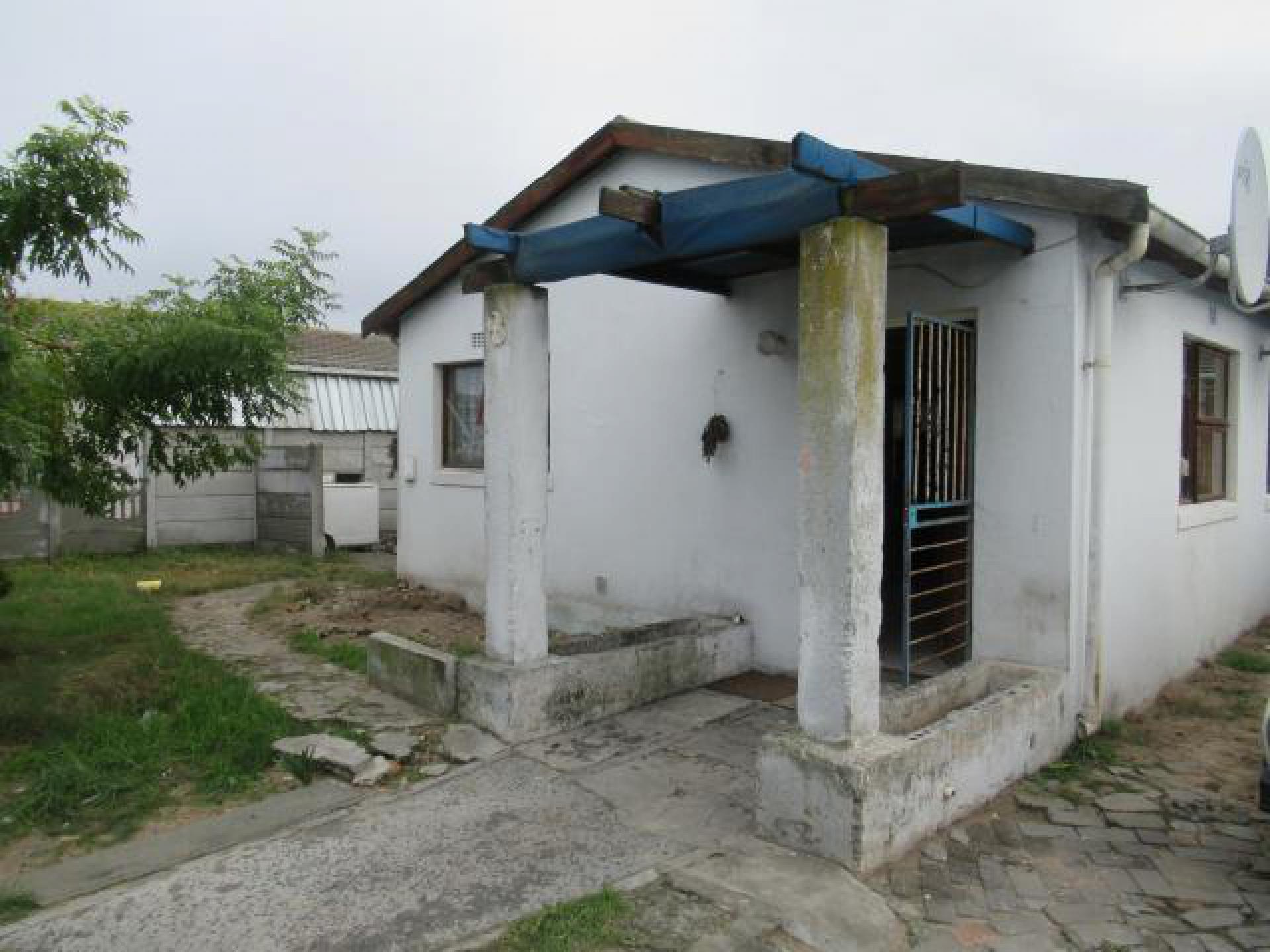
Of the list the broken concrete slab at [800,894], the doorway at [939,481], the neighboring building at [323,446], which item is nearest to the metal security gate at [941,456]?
the doorway at [939,481]

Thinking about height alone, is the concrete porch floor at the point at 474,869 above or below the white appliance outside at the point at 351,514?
below

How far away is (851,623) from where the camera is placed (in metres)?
3.86

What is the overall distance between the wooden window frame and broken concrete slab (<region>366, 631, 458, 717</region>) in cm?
551

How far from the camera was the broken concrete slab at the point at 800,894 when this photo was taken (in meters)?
3.28

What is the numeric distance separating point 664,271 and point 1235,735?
4597mm

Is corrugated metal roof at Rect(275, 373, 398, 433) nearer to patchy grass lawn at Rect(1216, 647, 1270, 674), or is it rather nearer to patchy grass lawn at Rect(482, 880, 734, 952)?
patchy grass lawn at Rect(1216, 647, 1270, 674)

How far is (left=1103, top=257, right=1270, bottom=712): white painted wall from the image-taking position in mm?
5703

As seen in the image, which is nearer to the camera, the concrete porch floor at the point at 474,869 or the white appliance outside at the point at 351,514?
the concrete porch floor at the point at 474,869

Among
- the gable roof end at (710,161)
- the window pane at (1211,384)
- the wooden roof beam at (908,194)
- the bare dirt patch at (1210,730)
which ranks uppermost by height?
the gable roof end at (710,161)

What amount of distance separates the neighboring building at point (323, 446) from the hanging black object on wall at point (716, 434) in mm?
7634

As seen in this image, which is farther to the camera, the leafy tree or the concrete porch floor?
the leafy tree

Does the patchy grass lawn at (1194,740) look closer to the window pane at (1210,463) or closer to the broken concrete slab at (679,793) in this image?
the window pane at (1210,463)

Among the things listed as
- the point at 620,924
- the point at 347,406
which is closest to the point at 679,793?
the point at 620,924

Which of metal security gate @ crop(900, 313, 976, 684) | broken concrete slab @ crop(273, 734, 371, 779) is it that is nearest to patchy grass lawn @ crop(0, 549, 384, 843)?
broken concrete slab @ crop(273, 734, 371, 779)
